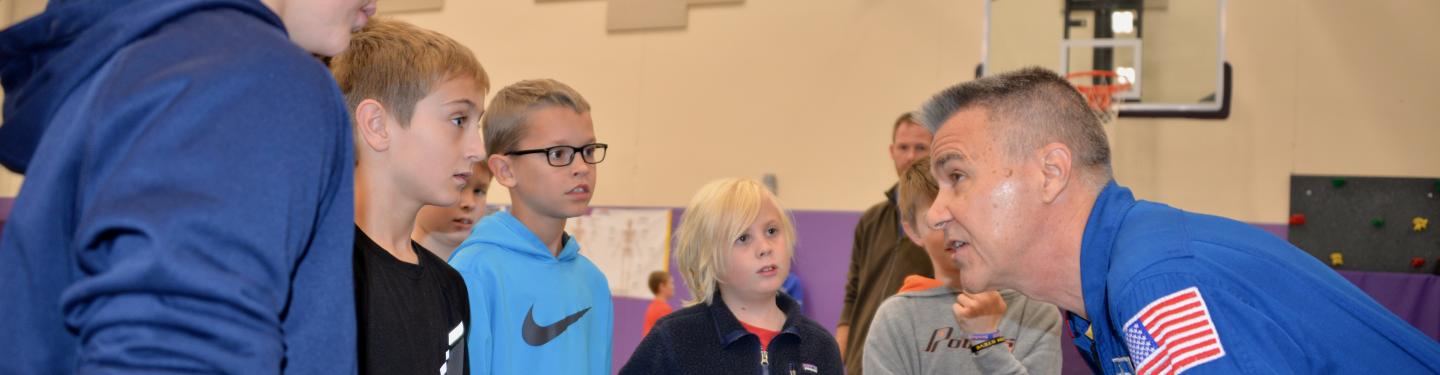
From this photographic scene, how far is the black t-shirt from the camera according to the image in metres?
2.27

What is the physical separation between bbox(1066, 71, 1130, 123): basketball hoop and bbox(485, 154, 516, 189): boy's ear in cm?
525

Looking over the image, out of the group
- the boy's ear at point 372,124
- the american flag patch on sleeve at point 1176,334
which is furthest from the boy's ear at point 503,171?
the american flag patch on sleeve at point 1176,334

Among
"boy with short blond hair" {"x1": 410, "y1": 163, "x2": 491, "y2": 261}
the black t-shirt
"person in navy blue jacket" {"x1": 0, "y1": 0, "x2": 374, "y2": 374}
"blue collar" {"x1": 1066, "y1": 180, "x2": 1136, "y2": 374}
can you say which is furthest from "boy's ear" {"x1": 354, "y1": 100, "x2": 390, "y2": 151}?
"boy with short blond hair" {"x1": 410, "y1": 163, "x2": 491, "y2": 261}

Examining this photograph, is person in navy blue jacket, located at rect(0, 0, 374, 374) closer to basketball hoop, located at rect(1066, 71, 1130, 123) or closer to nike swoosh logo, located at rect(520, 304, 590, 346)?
nike swoosh logo, located at rect(520, 304, 590, 346)

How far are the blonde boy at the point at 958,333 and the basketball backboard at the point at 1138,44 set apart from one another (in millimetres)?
4279

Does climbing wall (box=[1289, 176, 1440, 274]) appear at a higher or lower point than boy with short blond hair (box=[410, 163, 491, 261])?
lower

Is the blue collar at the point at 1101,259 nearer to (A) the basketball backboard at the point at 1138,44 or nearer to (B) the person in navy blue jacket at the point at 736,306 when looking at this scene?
(B) the person in navy blue jacket at the point at 736,306

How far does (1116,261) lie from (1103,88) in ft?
20.0

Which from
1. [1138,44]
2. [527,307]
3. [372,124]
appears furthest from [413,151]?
[1138,44]

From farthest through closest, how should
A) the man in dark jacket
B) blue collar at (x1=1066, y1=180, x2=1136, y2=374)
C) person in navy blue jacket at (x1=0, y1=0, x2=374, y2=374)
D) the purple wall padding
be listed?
the purple wall padding
the man in dark jacket
blue collar at (x1=1066, y1=180, x2=1136, y2=374)
person in navy blue jacket at (x1=0, y1=0, x2=374, y2=374)

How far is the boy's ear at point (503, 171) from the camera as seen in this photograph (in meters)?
3.56

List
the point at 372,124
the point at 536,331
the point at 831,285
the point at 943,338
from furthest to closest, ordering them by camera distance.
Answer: the point at 831,285
the point at 943,338
the point at 536,331
the point at 372,124

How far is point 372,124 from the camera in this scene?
8.29ft

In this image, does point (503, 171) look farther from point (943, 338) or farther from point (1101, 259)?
point (1101, 259)
